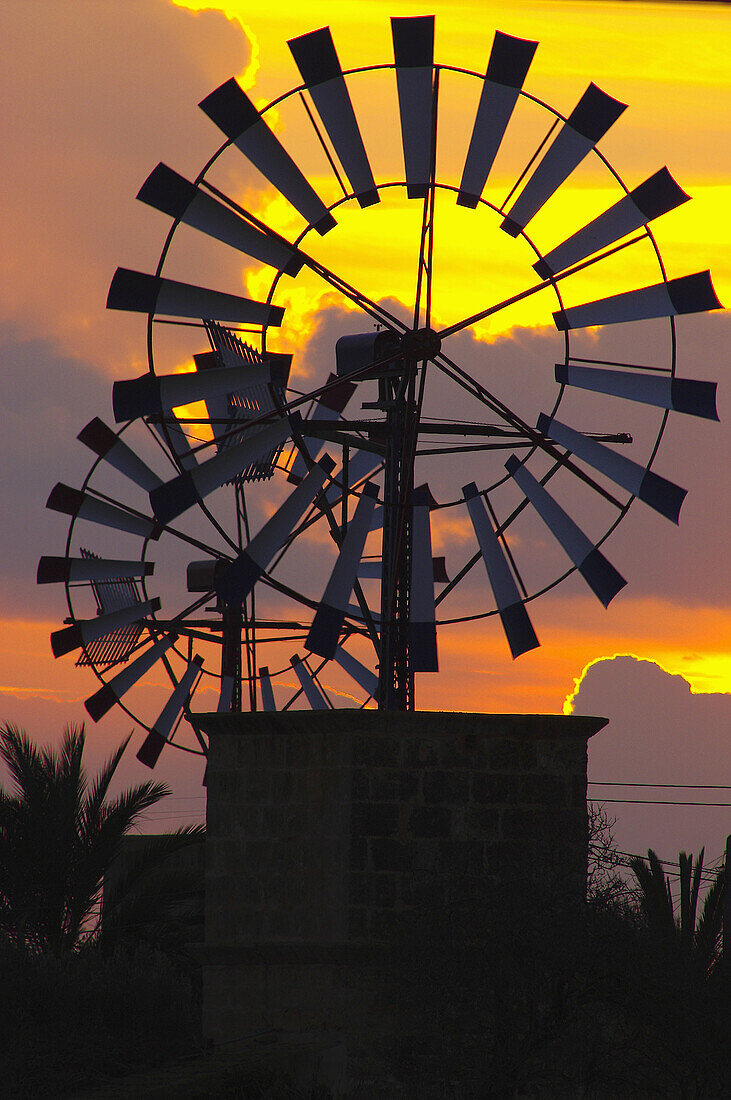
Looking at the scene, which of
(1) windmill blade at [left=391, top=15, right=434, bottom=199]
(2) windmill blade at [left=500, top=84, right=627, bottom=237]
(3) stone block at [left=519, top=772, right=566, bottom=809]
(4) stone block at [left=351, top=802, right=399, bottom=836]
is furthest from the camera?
(2) windmill blade at [left=500, top=84, right=627, bottom=237]

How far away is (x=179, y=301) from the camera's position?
11.6 m

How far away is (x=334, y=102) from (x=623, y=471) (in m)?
3.97

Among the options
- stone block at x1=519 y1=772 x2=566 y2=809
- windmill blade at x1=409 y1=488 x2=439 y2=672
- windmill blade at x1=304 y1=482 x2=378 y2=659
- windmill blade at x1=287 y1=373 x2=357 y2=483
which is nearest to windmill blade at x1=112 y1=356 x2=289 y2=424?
windmill blade at x1=304 y1=482 x2=378 y2=659

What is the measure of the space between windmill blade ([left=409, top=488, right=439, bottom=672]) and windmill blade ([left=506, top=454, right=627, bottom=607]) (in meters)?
0.93

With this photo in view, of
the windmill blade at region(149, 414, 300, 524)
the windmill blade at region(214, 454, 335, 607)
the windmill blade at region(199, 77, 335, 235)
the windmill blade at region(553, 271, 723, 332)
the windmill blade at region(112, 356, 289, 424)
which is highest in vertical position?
the windmill blade at region(199, 77, 335, 235)

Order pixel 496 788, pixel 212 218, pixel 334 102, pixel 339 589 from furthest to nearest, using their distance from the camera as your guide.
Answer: pixel 334 102
pixel 212 218
pixel 339 589
pixel 496 788

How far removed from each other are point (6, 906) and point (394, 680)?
6.08 m

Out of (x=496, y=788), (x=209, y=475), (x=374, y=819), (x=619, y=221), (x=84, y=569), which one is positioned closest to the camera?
(x=374, y=819)

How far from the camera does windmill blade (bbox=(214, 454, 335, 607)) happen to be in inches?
441

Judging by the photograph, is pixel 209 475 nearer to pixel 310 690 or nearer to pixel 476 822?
pixel 476 822

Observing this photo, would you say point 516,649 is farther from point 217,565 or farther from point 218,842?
point 217,565

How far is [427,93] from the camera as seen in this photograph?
1227 cm

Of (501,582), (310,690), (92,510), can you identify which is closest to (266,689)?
(310,690)

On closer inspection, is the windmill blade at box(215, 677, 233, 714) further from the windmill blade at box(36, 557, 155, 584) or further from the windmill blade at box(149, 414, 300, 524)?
the windmill blade at box(149, 414, 300, 524)
